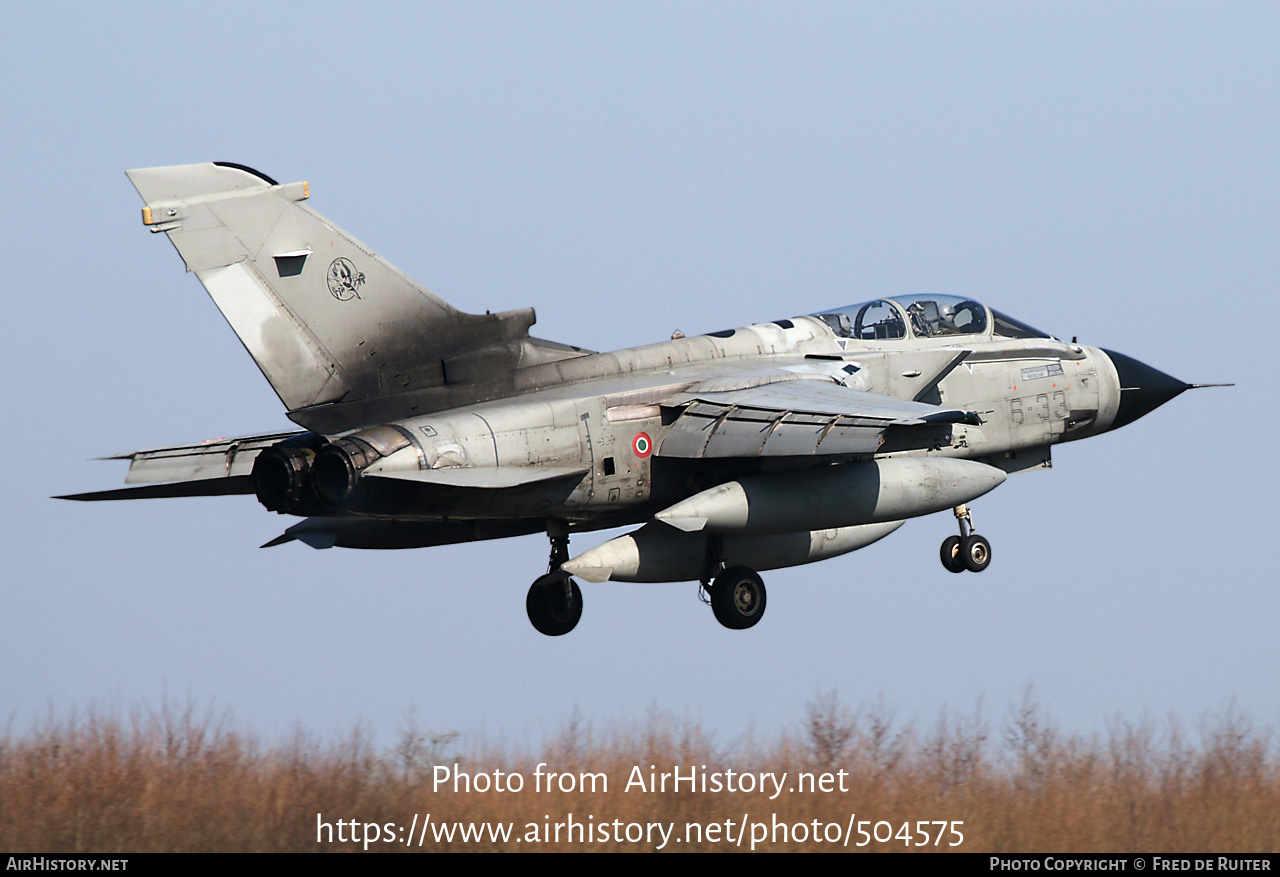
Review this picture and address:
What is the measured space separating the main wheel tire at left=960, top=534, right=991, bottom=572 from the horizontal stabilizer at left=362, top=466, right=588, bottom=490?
17.6 feet

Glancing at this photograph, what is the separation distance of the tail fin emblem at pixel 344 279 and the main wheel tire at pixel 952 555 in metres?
6.99

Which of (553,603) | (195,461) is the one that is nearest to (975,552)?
(553,603)

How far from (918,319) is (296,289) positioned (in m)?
6.87

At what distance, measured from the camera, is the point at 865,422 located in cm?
1335

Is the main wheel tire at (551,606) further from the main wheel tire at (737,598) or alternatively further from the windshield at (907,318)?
the windshield at (907,318)

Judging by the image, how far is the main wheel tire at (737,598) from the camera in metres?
15.0

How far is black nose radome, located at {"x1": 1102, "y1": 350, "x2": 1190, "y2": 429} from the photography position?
17594 mm

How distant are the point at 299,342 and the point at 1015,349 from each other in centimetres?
798

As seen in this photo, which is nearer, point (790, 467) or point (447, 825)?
point (447, 825)

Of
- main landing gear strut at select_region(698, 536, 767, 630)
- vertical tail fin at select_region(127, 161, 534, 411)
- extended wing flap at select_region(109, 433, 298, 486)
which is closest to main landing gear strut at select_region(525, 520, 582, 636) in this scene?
main landing gear strut at select_region(698, 536, 767, 630)

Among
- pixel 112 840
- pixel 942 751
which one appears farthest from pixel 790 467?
pixel 112 840

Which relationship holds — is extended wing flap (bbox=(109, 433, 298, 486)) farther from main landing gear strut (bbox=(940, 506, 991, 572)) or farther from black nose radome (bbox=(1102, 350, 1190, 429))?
black nose radome (bbox=(1102, 350, 1190, 429))

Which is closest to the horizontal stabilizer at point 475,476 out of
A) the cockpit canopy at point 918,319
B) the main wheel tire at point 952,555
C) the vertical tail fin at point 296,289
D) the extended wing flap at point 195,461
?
the vertical tail fin at point 296,289
